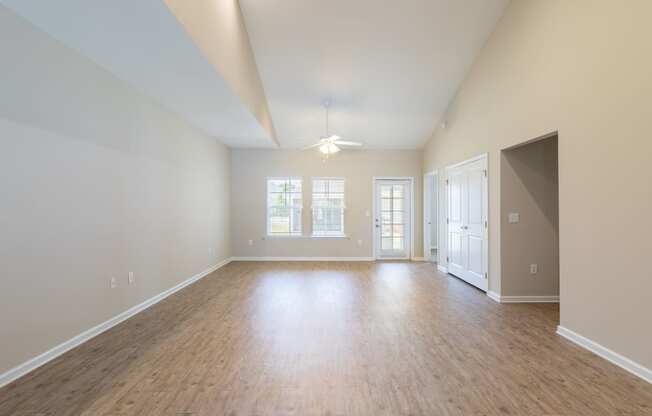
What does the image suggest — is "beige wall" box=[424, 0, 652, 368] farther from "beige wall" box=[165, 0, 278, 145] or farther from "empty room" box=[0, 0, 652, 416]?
"beige wall" box=[165, 0, 278, 145]

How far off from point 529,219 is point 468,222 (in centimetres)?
106

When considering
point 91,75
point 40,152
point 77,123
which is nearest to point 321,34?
point 91,75

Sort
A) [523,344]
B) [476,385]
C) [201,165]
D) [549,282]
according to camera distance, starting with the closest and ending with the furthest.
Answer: [476,385], [523,344], [549,282], [201,165]

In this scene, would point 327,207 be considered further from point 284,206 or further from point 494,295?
point 494,295

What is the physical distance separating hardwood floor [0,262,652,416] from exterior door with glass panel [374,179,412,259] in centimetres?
389

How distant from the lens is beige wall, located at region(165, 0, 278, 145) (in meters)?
2.80

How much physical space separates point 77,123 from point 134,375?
2.26 m

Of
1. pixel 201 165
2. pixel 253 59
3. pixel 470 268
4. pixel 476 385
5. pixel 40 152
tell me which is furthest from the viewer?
pixel 201 165

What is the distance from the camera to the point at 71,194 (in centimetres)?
307

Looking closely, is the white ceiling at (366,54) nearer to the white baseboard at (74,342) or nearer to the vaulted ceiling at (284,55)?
the vaulted ceiling at (284,55)

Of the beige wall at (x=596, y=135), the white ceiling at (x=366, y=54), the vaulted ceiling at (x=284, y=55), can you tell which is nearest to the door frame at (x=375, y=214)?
the vaulted ceiling at (x=284, y=55)

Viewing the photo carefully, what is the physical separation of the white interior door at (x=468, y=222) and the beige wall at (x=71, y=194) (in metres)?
4.53

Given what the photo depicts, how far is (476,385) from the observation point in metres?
2.39

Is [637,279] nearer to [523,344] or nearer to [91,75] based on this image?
[523,344]
